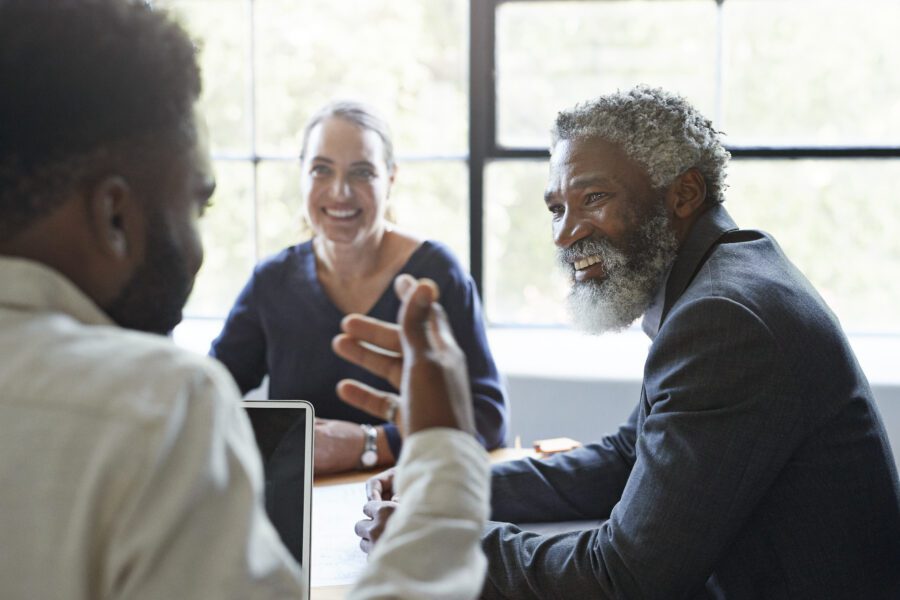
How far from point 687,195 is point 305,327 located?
3.44ft

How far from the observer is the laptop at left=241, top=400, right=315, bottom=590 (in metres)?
1.12

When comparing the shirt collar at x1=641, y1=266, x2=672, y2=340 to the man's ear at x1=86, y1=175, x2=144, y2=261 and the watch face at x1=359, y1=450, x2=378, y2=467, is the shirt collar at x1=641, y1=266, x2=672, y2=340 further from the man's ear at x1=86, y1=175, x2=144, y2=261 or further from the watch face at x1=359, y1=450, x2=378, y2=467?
the man's ear at x1=86, y1=175, x2=144, y2=261

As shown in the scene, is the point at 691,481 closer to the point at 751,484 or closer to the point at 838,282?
the point at 751,484

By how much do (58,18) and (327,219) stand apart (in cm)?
178

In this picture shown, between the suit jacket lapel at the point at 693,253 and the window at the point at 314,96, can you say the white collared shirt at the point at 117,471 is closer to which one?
the suit jacket lapel at the point at 693,253

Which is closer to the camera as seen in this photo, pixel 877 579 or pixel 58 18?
pixel 58 18

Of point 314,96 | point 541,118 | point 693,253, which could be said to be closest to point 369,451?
point 693,253

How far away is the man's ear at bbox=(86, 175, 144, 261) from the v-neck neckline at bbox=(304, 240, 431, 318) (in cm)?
164

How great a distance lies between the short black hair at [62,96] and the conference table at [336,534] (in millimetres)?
756

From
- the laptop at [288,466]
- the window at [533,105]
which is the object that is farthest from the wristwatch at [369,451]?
the window at [533,105]

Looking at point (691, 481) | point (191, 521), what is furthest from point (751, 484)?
point (191, 521)

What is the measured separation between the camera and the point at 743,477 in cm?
122

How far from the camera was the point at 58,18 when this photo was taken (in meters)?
0.60

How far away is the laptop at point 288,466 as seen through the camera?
1.12 metres
